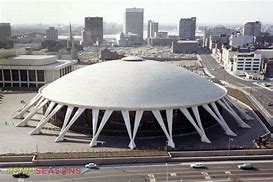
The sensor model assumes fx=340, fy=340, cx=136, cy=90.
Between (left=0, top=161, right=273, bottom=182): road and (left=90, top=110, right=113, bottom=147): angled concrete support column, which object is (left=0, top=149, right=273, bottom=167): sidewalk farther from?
(left=90, top=110, right=113, bottom=147): angled concrete support column

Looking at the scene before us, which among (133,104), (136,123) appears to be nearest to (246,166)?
(136,123)

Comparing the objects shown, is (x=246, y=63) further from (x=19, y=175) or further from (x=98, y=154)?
(x=19, y=175)

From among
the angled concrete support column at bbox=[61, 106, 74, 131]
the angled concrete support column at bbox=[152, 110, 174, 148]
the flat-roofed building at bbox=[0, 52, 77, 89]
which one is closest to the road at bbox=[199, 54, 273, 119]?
the angled concrete support column at bbox=[152, 110, 174, 148]

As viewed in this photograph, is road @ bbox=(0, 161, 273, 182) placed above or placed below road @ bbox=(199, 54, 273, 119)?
below

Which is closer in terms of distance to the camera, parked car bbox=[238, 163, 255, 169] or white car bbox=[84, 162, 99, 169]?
white car bbox=[84, 162, 99, 169]

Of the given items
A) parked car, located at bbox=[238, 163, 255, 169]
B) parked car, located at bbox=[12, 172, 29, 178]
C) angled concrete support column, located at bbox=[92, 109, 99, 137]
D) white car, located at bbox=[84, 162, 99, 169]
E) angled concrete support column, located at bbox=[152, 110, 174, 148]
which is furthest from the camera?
angled concrete support column, located at bbox=[92, 109, 99, 137]

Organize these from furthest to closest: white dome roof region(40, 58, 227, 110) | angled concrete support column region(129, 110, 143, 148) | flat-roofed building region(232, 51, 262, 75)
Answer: flat-roofed building region(232, 51, 262, 75)
white dome roof region(40, 58, 227, 110)
angled concrete support column region(129, 110, 143, 148)
